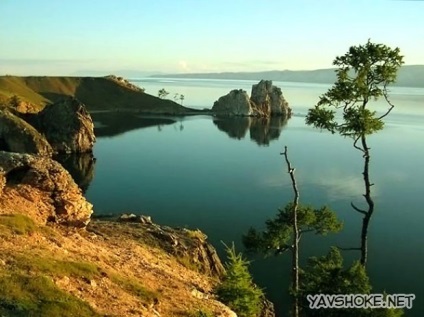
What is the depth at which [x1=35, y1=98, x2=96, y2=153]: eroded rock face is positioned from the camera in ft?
463

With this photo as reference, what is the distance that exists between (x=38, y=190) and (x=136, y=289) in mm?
13959

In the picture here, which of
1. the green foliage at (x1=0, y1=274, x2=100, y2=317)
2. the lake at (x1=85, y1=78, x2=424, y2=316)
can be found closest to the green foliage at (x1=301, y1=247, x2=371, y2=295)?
the green foliage at (x1=0, y1=274, x2=100, y2=317)

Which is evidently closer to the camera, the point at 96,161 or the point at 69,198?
the point at 69,198

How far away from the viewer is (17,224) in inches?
1241

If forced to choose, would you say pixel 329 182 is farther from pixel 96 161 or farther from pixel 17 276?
pixel 17 276

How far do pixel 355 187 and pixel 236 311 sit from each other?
7646 cm

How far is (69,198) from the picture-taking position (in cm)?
3884

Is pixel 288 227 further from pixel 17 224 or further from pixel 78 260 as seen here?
pixel 17 224

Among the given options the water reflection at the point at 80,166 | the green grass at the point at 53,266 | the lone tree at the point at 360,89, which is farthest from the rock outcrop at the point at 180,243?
the water reflection at the point at 80,166

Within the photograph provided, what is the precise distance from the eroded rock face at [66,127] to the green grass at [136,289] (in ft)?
388

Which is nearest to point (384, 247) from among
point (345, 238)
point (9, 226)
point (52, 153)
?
point (345, 238)

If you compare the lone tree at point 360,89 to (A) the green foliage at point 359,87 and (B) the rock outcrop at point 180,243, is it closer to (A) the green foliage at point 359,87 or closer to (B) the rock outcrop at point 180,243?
(A) the green foliage at point 359,87

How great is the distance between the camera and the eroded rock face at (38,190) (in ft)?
116

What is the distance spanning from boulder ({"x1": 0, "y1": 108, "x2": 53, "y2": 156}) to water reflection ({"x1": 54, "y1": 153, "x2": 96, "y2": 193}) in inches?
292
